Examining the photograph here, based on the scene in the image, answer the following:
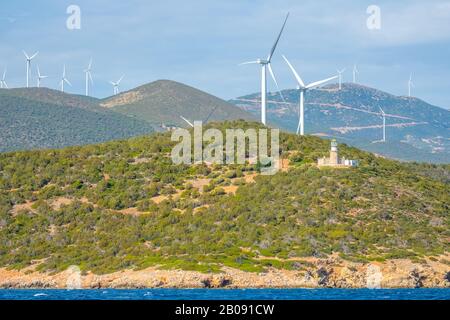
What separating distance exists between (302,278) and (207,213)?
26216mm

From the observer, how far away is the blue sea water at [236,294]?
89.5m

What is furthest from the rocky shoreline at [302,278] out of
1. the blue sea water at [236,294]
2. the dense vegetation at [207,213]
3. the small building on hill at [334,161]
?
the small building on hill at [334,161]

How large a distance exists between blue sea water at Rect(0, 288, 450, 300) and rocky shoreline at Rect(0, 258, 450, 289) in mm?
3903

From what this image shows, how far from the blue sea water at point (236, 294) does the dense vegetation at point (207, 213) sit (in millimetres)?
10409

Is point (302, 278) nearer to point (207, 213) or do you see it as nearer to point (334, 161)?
point (207, 213)

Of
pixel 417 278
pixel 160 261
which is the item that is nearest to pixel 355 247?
pixel 417 278

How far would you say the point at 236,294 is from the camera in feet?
315

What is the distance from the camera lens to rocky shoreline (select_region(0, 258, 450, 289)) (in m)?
111

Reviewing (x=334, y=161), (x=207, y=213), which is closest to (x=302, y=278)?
(x=207, y=213)

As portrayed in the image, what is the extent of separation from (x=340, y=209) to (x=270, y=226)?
9387 mm

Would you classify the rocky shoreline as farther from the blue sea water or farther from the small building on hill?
the small building on hill

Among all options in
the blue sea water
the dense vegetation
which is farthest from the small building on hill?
the blue sea water

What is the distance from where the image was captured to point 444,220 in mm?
133375

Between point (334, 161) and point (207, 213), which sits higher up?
point (334, 161)
